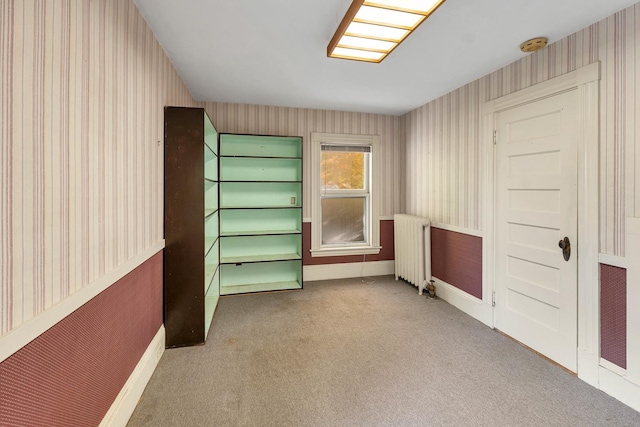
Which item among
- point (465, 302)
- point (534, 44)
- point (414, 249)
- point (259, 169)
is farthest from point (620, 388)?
point (259, 169)

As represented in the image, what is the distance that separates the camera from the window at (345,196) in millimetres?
4227

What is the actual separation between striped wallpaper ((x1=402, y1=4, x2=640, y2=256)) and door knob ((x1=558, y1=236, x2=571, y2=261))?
0.69 feet

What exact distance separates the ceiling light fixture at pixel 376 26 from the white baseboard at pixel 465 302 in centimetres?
258

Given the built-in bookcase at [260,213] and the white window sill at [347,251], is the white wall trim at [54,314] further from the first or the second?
the white window sill at [347,251]

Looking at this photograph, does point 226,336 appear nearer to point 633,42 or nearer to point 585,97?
point 585,97

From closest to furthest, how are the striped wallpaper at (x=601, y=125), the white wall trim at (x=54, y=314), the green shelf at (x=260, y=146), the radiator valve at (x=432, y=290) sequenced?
the white wall trim at (x=54, y=314) < the striped wallpaper at (x=601, y=125) < the radiator valve at (x=432, y=290) < the green shelf at (x=260, y=146)

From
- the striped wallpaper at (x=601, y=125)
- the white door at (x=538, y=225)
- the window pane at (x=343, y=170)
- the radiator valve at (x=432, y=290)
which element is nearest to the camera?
the striped wallpaper at (x=601, y=125)

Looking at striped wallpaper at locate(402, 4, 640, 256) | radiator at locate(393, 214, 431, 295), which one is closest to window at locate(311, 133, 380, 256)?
radiator at locate(393, 214, 431, 295)

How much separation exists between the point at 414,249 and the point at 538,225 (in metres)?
1.59

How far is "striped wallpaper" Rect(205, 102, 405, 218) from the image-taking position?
3902 mm

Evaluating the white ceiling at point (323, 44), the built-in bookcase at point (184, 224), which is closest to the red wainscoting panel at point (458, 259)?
the white ceiling at point (323, 44)

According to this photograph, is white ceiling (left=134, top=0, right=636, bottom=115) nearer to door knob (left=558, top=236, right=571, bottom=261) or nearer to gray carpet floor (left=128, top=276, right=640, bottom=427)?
door knob (left=558, top=236, right=571, bottom=261)

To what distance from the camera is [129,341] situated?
1.77 m

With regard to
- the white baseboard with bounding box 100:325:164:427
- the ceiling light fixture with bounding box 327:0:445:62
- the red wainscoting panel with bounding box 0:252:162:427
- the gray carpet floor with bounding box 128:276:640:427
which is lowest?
the gray carpet floor with bounding box 128:276:640:427
